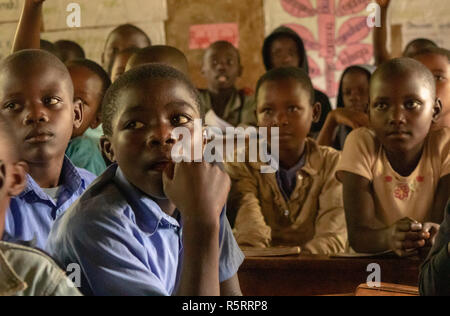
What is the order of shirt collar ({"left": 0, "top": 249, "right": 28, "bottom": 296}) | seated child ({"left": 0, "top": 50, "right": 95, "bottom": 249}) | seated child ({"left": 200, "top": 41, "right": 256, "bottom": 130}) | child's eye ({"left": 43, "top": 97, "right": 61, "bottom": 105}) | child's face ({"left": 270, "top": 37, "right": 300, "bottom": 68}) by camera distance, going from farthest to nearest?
seated child ({"left": 200, "top": 41, "right": 256, "bottom": 130}) < child's face ({"left": 270, "top": 37, "right": 300, "bottom": 68}) < child's eye ({"left": 43, "top": 97, "right": 61, "bottom": 105}) < seated child ({"left": 0, "top": 50, "right": 95, "bottom": 249}) < shirt collar ({"left": 0, "top": 249, "right": 28, "bottom": 296})

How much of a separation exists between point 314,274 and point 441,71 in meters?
1.43

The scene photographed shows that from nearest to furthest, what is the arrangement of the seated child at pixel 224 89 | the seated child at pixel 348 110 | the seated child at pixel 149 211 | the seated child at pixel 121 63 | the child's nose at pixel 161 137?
the seated child at pixel 149 211 < the child's nose at pixel 161 137 < the seated child at pixel 121 63 < the seated child at pixel 348 110 < the seated child at pixel 224 89

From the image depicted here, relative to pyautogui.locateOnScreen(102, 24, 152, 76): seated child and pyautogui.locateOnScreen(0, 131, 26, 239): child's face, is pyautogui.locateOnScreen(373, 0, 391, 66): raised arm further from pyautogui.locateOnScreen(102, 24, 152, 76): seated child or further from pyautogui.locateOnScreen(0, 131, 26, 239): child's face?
pyautogui.locateOnScreen(0, 131, 26, 239): child's face

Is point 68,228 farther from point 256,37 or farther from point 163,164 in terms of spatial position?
point 256,37

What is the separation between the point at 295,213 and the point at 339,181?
0.75ft

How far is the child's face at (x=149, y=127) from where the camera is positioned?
4.51 ft

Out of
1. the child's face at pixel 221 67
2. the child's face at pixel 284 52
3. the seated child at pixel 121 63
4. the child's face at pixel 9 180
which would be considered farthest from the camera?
the child's face at pixel 221 67

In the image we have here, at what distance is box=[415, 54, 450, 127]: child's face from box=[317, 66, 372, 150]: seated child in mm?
485

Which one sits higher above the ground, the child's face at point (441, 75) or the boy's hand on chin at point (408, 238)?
the child's face at point (441, 75)

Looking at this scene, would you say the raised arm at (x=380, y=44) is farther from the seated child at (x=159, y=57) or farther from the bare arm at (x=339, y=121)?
the seated child at (x=159, y=57)

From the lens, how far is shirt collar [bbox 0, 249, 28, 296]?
3.23 feet

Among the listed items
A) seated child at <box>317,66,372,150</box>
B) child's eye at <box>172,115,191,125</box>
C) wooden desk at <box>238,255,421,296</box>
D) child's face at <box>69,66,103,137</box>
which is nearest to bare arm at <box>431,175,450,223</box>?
wooden desk at <box>238,255,421,296</box>

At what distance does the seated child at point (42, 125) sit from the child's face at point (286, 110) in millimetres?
1072

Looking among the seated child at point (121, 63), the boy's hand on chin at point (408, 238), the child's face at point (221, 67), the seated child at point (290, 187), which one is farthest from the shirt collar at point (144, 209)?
the child's face at point (221, 67)
